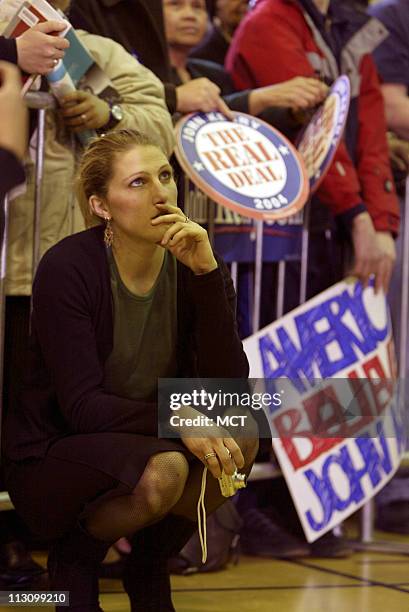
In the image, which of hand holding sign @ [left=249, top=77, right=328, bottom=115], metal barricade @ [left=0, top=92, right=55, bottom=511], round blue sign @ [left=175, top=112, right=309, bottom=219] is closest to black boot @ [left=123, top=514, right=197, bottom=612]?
metal barricade @ [left=0, top=92, right=55, bottom=511]

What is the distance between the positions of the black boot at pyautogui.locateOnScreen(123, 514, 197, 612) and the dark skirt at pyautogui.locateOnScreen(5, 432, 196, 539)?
7.7 inches

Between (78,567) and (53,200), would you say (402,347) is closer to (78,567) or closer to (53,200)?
(53,200)

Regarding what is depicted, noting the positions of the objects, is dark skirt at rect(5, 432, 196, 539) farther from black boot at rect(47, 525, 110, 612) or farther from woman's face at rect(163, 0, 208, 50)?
woman's face at rect(163, 0, 208, 50)

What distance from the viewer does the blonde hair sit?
263 cm

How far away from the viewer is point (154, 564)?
2.68 meters

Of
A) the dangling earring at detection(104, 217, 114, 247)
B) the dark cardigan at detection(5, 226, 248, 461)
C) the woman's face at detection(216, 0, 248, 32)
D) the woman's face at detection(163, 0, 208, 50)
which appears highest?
the woman's face at detection(216, 0, 248, 32)

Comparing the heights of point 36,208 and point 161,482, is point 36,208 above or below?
above

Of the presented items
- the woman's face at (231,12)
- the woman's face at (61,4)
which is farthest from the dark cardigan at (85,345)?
the woman's face at (231,12)

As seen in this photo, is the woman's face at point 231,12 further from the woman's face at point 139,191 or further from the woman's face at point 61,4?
the woman's face at point 139,191

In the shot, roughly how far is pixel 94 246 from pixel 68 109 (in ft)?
1.52

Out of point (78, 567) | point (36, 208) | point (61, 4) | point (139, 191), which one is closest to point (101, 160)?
point (139, 191)

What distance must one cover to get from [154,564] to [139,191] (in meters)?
0.84

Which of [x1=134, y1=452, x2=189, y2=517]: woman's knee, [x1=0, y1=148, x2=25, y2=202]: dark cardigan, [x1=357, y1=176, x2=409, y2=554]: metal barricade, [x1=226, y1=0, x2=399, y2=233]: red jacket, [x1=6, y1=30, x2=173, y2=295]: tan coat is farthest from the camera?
[x1=357, y1=176, x2=409, y2=554]: metal barricade

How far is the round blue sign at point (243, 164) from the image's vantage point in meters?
3.06
